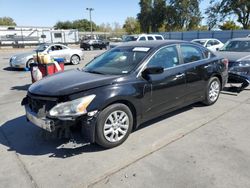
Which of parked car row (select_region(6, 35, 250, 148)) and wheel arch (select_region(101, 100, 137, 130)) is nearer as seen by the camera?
parked car row (select_region(6, 35, 250, 148))

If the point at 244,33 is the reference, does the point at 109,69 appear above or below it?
below

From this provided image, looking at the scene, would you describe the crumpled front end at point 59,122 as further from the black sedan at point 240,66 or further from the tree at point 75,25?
the tree at point 75,25

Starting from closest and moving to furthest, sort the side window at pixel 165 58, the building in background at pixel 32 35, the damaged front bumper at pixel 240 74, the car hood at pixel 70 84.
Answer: the car hood at pixel 70 84 < the side window at pixel 165 58 < the damaged front bumper at pixel 240 74 < the building in background at pixel 32 35

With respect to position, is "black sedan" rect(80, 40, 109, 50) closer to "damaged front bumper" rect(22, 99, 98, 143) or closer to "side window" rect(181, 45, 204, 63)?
"side window" rect(181, 45, 204, 63)

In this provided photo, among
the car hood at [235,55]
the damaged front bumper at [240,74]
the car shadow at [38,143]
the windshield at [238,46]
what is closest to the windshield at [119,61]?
the car shadow at [38,143]

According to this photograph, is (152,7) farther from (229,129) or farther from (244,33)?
(229,129)

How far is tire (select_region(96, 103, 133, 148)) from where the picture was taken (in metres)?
3.34

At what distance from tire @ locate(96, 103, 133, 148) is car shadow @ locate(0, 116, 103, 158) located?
229 mm

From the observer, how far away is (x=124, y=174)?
292 centimetres

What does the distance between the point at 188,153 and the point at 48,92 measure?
2236mm

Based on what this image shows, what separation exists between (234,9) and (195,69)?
38.7 metres

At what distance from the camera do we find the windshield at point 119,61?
396cm

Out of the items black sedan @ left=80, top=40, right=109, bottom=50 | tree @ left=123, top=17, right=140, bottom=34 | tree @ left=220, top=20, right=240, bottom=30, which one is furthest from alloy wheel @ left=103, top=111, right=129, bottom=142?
tree @ left=123, top=17, right=140, bottom=34

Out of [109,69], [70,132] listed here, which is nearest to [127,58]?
[109,69]
